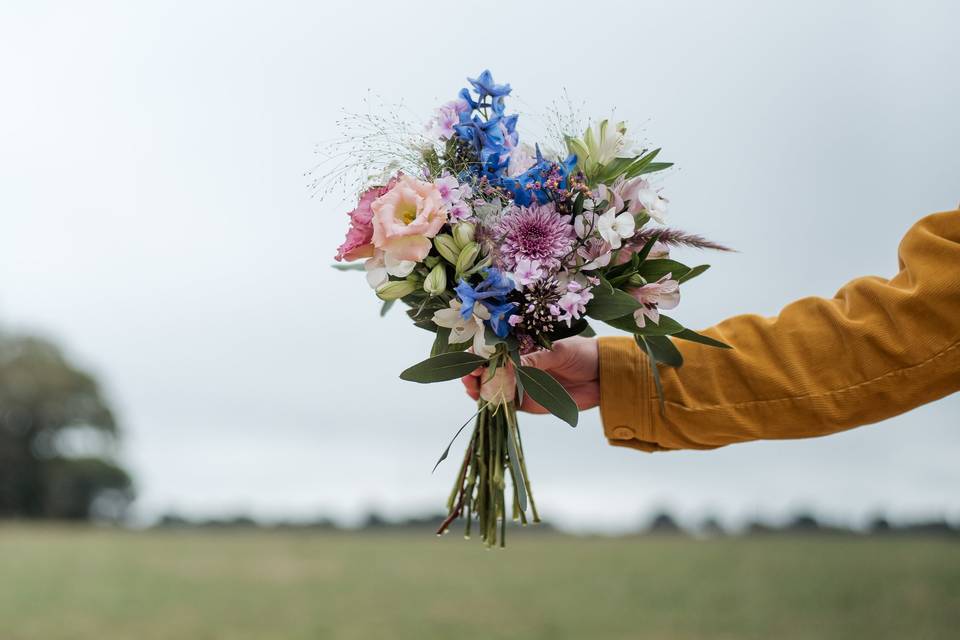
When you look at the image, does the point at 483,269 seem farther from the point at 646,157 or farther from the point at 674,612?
the point at 674,612

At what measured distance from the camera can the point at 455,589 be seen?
5.37m

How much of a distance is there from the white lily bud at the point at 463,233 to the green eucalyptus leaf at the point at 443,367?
151 mm

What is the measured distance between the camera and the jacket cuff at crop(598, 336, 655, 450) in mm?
1358

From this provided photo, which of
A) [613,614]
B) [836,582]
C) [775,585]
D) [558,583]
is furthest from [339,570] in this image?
[836,582]

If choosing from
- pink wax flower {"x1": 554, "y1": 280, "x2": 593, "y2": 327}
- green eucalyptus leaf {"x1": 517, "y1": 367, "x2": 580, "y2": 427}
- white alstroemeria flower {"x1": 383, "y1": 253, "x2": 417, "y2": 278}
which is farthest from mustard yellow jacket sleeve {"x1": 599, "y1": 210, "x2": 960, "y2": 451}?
white alstroemeria flower {"x1": 383, "y1": 253, "x2": 417, "y2": 278}

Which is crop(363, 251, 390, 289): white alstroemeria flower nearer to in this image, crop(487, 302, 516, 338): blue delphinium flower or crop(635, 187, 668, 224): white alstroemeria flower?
crop(487, 302, 516, 338): blue delphinium flower

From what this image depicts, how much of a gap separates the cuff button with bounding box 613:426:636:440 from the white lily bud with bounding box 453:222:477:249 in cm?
44

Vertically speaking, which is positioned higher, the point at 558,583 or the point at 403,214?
the point at 403,214

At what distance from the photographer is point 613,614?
5.02 m

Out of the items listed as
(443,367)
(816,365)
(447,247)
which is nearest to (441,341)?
(443,367)

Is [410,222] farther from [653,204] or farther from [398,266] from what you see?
[653,204]

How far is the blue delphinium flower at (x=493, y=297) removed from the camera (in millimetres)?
1082

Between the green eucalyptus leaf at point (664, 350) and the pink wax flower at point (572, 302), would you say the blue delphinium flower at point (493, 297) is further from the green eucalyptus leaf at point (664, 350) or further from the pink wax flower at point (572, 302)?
the green eucalyptus leaf at point (664, 350)

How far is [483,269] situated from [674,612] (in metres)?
4.43
